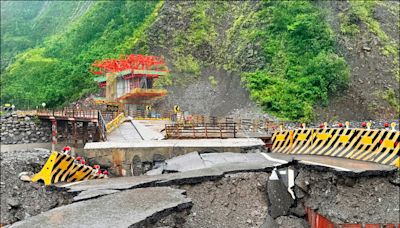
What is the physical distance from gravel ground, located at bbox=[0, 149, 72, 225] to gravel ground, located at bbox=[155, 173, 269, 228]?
2.80 meters

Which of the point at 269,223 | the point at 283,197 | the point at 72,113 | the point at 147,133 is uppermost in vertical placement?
the point at 72,113

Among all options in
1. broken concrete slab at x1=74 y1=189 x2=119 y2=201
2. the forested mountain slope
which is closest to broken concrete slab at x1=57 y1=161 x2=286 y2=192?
broken concrete slab at x1=74 y1=189 x2=119 y2=201

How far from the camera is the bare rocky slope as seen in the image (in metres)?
40.4

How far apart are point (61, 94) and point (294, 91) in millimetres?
28719

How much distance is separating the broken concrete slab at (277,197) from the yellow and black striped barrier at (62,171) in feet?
15.8

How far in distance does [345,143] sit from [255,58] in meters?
34.3

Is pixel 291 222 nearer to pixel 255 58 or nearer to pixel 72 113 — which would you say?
pixel 72 113

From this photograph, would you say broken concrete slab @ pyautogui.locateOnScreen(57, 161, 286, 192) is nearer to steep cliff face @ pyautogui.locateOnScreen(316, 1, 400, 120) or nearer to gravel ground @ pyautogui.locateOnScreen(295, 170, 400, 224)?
gravel ground @ pyautogui.locateOnScreen(295, 170, 400, 224)

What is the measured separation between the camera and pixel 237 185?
9.66 metres

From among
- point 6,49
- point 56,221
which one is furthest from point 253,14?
point 6,49

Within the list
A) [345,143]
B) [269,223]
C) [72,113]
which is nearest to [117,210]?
[269,223]

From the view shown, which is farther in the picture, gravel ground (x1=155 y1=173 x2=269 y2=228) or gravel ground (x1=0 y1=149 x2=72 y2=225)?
gravel ground (x1=0 y1=149 x2=72 y2=225)

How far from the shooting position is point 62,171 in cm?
1090

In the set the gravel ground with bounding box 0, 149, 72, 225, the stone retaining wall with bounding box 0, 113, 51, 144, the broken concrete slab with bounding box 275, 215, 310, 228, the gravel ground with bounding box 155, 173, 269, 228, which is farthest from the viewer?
the stone retaining wall with bounding box 0, 113, 51, 144
